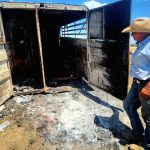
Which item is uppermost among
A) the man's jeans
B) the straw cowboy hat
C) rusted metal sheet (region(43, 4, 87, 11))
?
rusted metal sheet (region(43, 4, 87, 11))

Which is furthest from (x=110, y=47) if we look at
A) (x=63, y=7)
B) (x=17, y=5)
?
(x=17, y=5)

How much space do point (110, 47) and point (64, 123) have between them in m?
2.37

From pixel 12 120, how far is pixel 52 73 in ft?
14.5

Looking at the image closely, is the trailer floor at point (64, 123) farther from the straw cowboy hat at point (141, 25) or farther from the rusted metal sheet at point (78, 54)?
the straw cowboy hat at point (141, 25)

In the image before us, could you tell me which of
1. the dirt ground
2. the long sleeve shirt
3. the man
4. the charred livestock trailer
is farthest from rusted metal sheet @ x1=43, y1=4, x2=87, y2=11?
the long sleeve shirt

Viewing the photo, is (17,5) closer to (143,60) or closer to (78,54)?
(78,54)

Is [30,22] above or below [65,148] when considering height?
above

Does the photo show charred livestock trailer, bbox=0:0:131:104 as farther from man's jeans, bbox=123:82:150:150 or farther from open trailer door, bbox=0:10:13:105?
man's jeans, bbox=123:82:150:150

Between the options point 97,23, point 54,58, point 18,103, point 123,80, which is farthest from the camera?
point 54,58

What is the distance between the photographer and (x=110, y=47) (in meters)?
5.67

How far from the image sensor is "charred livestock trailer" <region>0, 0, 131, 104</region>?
542 cm

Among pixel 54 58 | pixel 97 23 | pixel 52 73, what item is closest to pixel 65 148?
pixel 97 23

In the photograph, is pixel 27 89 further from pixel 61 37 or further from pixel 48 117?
pixel 61 37

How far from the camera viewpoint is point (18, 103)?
5922mm
